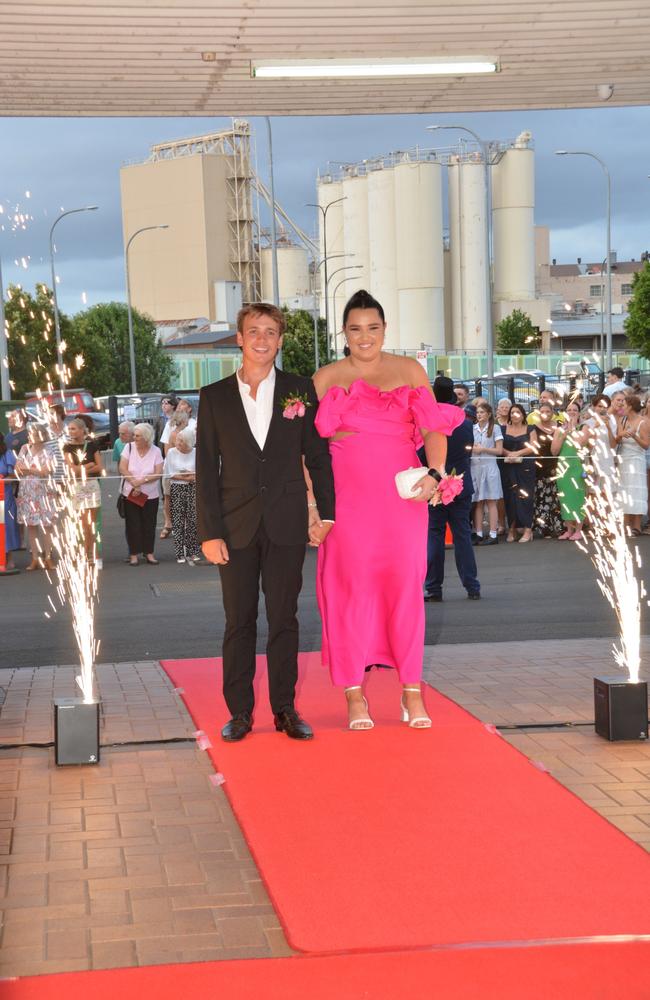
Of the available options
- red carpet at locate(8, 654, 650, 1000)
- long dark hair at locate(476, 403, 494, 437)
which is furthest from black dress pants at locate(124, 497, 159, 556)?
red carpet at locate(8, 654, 650, 1000)

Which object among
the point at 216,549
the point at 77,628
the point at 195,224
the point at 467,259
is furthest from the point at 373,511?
the point at 195,224

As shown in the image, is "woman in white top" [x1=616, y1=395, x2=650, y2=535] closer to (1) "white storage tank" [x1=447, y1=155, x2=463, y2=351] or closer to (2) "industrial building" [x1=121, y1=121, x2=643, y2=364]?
(2) "industrial building" [x1=121, y1=121, x2=643, y2=364]

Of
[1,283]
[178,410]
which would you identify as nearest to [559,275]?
[1,283]

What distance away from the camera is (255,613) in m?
6.76

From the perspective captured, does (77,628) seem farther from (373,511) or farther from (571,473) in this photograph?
(571,473)

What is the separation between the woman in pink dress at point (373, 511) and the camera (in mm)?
6723

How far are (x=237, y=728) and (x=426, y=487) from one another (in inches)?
61.7

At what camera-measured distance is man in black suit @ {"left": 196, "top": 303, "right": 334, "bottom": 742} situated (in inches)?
258

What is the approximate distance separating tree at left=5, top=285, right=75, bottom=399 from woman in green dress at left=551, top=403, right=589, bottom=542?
28097 mm

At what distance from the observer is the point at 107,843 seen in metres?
5.29

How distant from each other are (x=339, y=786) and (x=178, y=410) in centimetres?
1337

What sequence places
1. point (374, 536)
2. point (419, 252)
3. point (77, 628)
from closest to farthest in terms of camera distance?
point (374, 536) < point (77, 628) < point (419, 252)

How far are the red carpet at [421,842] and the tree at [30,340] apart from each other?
1493 inches

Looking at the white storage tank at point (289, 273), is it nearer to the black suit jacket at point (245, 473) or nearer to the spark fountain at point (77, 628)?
the spark fountain at point (77, 628)
